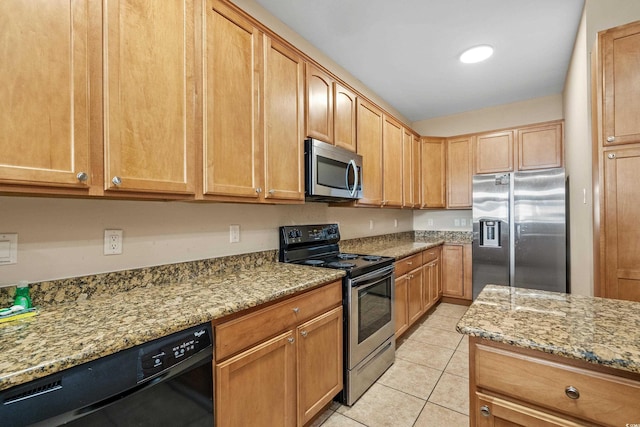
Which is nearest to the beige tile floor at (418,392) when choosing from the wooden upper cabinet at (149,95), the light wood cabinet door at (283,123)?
the light wood cabinet door at (283,123)

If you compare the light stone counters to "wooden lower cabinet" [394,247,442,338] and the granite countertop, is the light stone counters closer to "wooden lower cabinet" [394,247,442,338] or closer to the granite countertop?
the granite countertop

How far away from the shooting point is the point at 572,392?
847 mm

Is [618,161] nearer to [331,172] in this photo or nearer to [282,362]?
[331,172]

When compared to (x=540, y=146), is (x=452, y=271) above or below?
below

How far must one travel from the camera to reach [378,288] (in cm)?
223

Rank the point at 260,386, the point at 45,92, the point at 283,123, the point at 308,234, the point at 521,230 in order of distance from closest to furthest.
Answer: the point at 45,92, the point at 260,386, the point at 283,123, the point at 308,234, the point at 521,230

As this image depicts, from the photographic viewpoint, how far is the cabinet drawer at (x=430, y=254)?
134 inches

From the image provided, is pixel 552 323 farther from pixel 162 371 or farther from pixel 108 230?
pixel 108 230

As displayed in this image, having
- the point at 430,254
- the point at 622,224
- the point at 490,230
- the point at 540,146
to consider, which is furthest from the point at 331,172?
the point at 540,146

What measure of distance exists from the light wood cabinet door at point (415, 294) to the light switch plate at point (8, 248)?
2.78m

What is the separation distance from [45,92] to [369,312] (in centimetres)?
206

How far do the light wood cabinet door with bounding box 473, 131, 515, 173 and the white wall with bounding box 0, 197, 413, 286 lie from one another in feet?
10.2

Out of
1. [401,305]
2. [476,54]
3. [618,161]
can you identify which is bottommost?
[401,305]

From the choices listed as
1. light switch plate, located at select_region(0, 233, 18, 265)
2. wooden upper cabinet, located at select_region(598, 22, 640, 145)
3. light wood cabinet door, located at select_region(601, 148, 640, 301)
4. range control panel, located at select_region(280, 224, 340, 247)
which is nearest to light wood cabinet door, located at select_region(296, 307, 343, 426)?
range control panel, located at select_region(280, 224, 340, 247)
